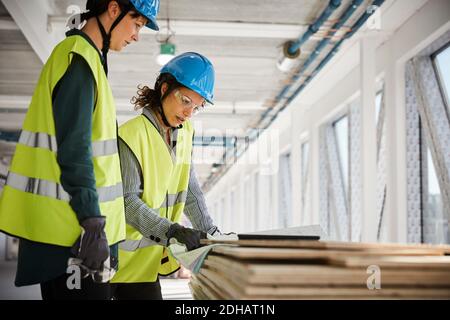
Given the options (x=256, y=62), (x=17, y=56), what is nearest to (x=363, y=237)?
(x=256, y=62)

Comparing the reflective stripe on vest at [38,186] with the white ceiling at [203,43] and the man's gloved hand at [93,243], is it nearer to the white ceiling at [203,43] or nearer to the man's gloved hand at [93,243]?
the man's gloved hand at [93,243]

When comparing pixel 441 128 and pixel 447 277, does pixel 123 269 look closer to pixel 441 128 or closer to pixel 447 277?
pixel 447 277

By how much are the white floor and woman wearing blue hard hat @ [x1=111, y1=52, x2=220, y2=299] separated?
1.27m

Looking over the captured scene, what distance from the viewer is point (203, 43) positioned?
831 centimetres

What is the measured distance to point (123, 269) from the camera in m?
2.62

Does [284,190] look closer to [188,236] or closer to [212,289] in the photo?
Result: [188,236]

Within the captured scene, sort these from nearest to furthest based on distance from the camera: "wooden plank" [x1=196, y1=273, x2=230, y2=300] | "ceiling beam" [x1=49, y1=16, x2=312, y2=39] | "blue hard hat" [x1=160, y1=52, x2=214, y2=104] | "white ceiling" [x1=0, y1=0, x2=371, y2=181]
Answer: "wooden plank" [x1=196, y1=273, x2=230, y2=300] → "blue hard hat" [x1=160, y1=52, x2=214, y2=104] → "white ceiling" [x1=0, y1=0, x2=371, y2=181] → "ceiling beam" [x1=49, y1=16, x2=312, y2=39]

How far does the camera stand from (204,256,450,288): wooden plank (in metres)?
1.31

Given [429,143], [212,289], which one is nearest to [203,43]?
[429,143]

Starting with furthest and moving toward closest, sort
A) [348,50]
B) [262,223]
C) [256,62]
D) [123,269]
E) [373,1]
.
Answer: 1. [262,223]
2. [256,62]
3. [348,50]
4. [373,1]
5. [123,269]

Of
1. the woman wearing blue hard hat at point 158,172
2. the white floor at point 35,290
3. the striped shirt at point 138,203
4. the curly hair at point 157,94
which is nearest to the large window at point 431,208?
the white floor at point 35,290

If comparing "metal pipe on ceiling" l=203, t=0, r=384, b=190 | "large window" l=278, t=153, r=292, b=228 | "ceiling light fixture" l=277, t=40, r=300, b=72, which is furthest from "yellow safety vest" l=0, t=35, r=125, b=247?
"large window" l=278, t=153, r=292, b=228

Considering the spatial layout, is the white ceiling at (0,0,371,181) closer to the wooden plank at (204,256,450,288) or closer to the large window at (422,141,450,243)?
the large window at (422,141,450,243)

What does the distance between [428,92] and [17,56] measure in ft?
19.1
